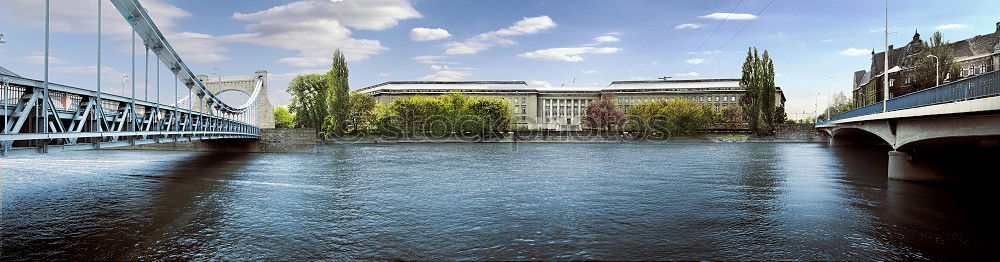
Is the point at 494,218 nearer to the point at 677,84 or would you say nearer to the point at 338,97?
the point at 338,97

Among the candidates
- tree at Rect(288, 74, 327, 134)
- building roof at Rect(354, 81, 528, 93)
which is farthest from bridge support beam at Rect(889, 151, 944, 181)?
building roof at Rect(354, 81, 528, 93)

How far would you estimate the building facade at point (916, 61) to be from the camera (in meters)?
75.7

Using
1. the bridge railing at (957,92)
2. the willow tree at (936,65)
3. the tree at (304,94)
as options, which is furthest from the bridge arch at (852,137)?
the tree at (304,94)

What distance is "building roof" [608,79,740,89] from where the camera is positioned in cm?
16212

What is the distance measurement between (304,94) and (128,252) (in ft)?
314

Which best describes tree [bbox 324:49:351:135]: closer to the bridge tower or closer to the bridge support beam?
the bridge tower

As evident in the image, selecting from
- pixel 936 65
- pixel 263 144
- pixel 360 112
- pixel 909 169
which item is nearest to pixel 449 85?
pixel 360 112

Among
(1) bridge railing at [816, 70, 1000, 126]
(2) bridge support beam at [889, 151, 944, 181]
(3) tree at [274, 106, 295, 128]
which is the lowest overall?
(2) bridge support beam at [889, 151, 944, 181]

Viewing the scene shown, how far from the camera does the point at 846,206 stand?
1972cm

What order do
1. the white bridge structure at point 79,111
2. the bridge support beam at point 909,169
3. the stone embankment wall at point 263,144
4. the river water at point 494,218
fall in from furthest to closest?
the stone embankment wall at point 263,144, the bridge support beam at point 909,169, the white bridge structure at point 79,111, the river water at point 494,218

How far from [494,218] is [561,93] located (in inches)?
5940

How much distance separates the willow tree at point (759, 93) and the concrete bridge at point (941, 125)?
60.1 meters

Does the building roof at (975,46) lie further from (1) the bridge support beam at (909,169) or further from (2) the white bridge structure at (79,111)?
(2) the white bridge structure at (79,111)

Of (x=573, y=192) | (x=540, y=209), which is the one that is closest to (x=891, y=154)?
(x=573, y=192)
